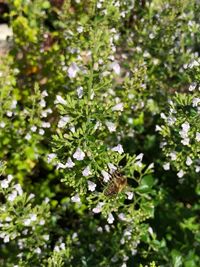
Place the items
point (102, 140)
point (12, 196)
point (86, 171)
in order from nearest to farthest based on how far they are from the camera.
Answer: point (86, 171), point (12, 196), point (102, 140)

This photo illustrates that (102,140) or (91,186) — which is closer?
(91,186)

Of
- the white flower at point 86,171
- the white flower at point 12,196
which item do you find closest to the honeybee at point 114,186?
the white flower at point 86,171

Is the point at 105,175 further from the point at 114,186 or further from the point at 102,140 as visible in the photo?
the point at 102,140

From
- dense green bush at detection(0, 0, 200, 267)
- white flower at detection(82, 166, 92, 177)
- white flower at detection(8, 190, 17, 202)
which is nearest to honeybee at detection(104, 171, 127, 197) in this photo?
dense green bush at detection(0, 0, 200, 267)

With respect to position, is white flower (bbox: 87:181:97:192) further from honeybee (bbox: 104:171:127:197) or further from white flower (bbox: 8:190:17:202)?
white flower (bbox: 8:190:17:202)

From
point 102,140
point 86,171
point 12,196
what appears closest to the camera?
point 86,171

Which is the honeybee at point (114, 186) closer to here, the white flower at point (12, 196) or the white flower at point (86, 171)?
the white flower at point (86, 171)

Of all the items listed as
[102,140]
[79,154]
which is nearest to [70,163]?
[79,154]

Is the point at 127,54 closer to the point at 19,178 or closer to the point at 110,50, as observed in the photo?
the point at 110,50
